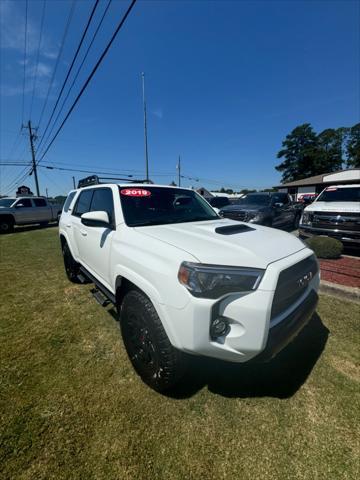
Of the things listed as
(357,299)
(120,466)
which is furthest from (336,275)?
(120,466)

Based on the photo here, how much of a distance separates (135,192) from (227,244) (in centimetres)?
153

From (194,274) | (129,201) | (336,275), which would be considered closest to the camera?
(194,274)

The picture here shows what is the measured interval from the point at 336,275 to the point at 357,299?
39.3 inches

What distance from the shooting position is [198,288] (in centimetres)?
156

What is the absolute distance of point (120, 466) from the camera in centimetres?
150

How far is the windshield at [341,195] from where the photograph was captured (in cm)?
682

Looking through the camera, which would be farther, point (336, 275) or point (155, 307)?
point (336, 275)

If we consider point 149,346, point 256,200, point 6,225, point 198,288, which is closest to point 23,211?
point 6,225

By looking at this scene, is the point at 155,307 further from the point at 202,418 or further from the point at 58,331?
the point at 58,331

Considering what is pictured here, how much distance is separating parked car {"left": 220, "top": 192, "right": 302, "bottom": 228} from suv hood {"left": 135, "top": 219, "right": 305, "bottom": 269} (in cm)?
613

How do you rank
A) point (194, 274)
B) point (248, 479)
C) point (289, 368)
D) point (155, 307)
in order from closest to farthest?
point (248, 479)
point (194, 274)
point (155, 307)
point (289, 368)

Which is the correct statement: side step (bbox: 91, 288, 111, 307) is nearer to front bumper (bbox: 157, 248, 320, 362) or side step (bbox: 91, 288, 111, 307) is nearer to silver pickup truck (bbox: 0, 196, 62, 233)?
front bumper (bbox: 157, 248, 320, 362)

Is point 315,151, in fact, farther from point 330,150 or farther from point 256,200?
point 256,200

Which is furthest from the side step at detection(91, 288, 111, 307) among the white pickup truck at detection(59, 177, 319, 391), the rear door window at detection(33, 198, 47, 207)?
the rear door window at detection(33, 198, 47, 207)
